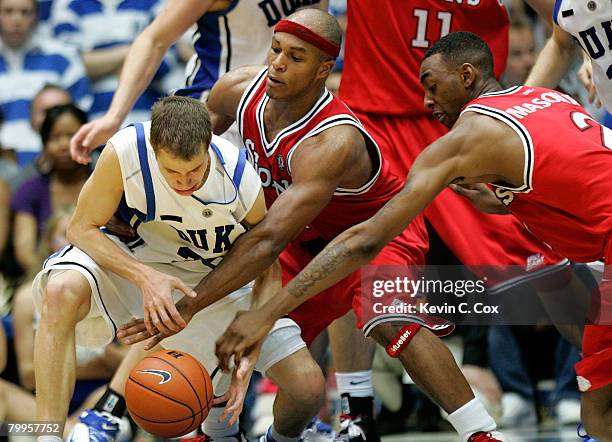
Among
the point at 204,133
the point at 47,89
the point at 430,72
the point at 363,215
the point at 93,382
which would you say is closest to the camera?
the point at 204,133

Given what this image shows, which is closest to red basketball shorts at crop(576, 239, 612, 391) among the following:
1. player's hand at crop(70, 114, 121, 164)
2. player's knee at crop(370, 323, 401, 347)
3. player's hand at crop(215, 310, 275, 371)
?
player's knee at crop(370, 323, 401, 347)

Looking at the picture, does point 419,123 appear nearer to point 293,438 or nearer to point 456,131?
point 456,131

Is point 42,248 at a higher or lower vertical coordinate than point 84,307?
lower

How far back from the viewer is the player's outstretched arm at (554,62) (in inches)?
255

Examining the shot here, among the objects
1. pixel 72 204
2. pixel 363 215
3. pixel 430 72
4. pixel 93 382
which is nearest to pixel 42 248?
pixel 72 204

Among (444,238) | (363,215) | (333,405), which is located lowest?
(333,405)

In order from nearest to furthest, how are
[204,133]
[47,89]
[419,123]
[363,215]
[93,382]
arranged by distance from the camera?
[204,133], [363,215], [419,123], [93,382], [47,89]

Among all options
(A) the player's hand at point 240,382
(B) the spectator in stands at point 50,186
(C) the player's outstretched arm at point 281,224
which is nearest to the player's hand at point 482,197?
(C) the player's outstretched arm at point 281,224

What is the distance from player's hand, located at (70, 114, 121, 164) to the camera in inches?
233

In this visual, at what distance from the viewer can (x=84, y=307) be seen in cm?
538

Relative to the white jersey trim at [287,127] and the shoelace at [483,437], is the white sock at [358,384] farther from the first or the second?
the white jersey trim at [287,127]

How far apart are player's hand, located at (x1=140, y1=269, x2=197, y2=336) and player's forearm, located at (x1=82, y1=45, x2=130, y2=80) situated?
371 cm

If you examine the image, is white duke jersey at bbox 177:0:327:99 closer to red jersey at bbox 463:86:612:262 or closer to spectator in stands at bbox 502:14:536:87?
red jersey at bbox 463:86:612:262

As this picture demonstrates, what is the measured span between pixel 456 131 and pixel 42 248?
3482 mm
